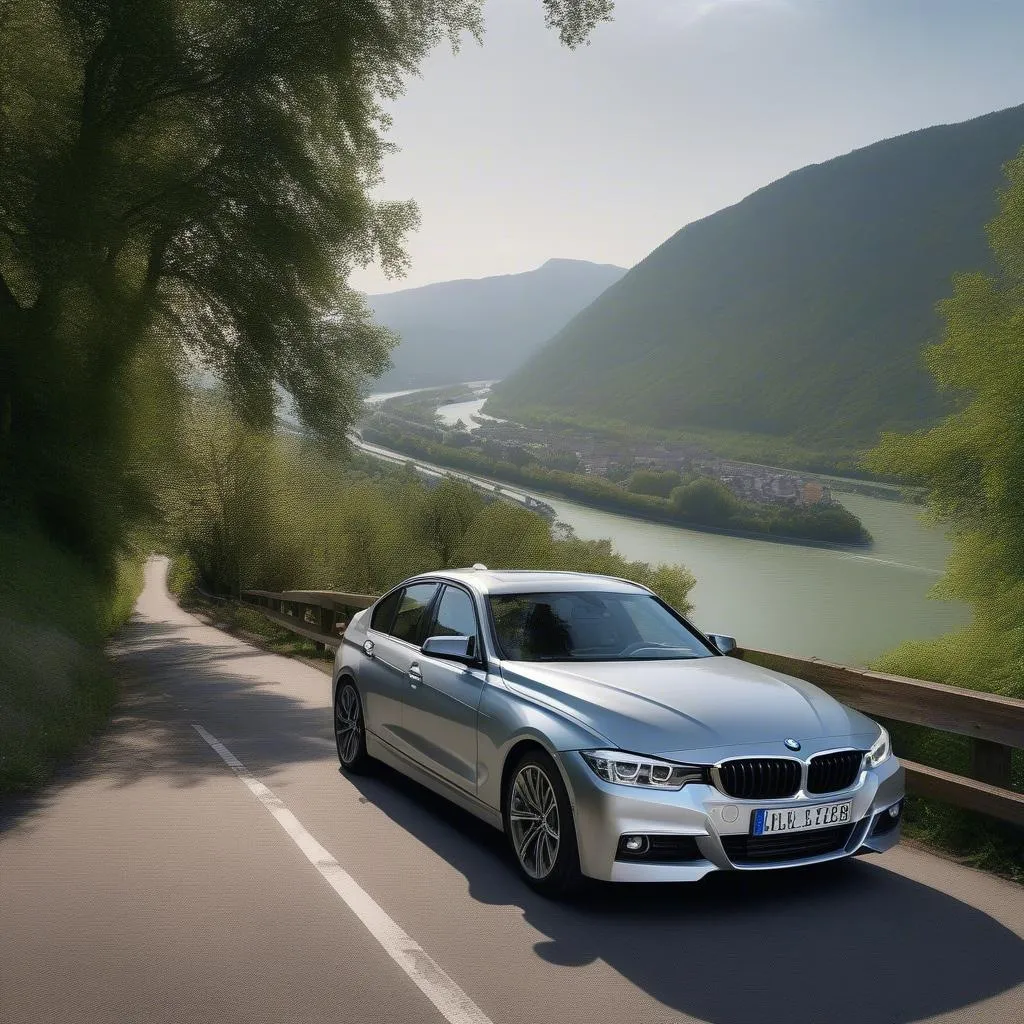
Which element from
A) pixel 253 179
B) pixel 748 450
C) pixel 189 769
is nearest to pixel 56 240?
pixel 253 179

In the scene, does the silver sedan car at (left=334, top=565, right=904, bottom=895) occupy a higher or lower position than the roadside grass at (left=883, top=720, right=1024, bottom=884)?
higher

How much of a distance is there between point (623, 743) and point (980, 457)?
32347mm

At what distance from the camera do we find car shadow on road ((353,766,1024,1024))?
4297mm

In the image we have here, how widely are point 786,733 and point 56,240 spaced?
48.2 ft

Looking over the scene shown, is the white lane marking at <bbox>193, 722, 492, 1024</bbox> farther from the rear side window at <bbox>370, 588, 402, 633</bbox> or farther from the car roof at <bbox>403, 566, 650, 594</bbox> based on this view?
the car roof at <bbox>403, 566, 650, 594</bbox>

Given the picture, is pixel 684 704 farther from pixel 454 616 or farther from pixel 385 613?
pixel 385 613

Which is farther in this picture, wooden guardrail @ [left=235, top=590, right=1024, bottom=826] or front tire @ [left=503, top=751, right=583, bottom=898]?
wooden guardrail @ [left=235, top=590, right=1024, bottom=826]

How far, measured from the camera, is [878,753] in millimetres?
5965

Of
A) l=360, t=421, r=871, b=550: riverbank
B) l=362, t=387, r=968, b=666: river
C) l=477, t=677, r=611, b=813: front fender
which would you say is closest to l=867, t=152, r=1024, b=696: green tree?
l=362, t=387, r=968, b=666: river

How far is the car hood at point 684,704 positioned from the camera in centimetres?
546

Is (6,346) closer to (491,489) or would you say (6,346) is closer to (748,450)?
(491,489)

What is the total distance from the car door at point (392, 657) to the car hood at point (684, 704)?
1.50 meters

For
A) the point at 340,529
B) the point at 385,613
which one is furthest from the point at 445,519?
the point at 385,613

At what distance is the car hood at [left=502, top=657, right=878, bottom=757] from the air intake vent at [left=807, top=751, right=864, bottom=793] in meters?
0.09
